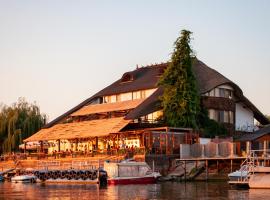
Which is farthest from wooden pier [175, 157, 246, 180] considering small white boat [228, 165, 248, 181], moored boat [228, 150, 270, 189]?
moored boat [228, 150, 270, 189]

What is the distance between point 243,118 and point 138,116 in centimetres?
1607

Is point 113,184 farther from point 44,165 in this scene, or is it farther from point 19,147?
point 19,147

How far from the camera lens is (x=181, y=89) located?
211 ft

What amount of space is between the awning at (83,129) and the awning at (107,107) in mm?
2266

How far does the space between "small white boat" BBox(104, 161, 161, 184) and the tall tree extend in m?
11.7

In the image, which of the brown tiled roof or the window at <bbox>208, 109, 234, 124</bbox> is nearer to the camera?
the brown tiled roof

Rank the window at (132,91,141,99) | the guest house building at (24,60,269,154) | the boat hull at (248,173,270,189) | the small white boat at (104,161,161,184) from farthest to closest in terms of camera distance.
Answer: the window at (132,91,141,99) → the guest house building at (24,60,269,154) → the small white boat at (104,161,161,184) → the boat hull at (248,173,270,189)

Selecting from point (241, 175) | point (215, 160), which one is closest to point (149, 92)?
point (215, 160)

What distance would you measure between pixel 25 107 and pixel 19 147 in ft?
26.7

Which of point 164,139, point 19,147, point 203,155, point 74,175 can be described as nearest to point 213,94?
point 164,139

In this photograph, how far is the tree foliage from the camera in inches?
3130

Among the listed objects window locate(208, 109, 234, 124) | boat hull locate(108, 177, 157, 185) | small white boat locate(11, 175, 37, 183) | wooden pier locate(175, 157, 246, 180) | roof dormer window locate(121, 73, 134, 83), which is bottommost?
small white boat locate(11, 175, 37, 183)

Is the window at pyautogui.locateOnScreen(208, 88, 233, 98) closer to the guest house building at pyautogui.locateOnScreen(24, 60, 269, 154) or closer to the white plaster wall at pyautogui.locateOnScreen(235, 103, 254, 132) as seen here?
the guest house building at pyautogui.locateOnScreen(24, 60, 269, 154)

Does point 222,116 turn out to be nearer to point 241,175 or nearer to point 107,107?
point 107,107
